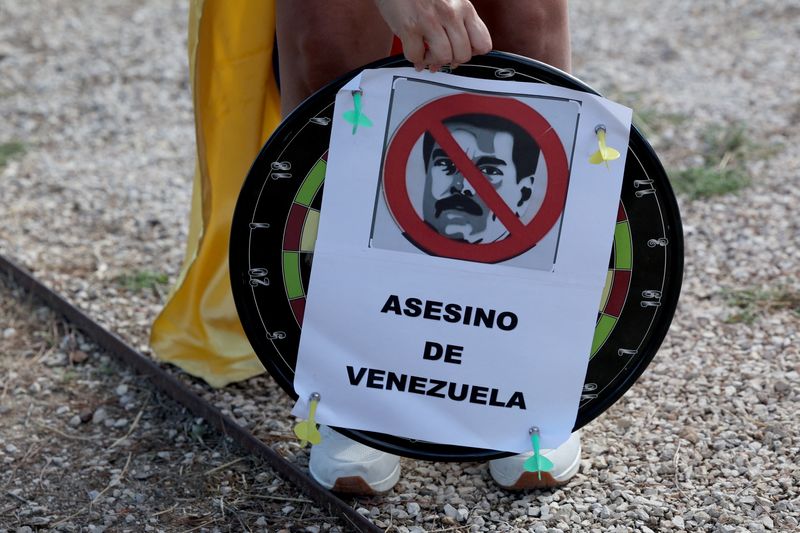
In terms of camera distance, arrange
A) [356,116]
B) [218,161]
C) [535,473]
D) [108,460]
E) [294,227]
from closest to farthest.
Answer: [356,116]
[294,227]
[535,473]
[108,460]
[218,161]

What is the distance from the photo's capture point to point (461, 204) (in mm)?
1687

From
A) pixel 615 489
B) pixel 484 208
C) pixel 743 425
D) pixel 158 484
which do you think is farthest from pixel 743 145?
pixel 158 484

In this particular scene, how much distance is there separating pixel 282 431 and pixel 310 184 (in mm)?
727

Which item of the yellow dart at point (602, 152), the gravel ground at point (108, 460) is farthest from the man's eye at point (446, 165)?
the gravel ground at point (108, 460)

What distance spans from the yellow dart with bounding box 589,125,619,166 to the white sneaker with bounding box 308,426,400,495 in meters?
0.75

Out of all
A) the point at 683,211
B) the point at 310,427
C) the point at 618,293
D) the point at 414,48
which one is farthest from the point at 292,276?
the point at 683,211

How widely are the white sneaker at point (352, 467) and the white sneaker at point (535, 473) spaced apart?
0.21 metres

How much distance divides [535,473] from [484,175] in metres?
0.65

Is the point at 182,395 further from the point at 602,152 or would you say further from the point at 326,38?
the point at 602,152

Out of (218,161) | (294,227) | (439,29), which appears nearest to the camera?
(439,29)

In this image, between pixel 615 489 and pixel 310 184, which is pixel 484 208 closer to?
pixel 310 184

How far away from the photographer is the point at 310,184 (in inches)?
68.2

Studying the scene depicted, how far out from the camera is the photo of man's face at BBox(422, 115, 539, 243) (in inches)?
65.0

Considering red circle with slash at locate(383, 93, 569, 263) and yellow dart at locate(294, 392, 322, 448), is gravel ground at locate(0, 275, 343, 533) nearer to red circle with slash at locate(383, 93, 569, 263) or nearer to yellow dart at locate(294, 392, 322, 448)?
yellow dart at locate(294, 392, 322, 448)
